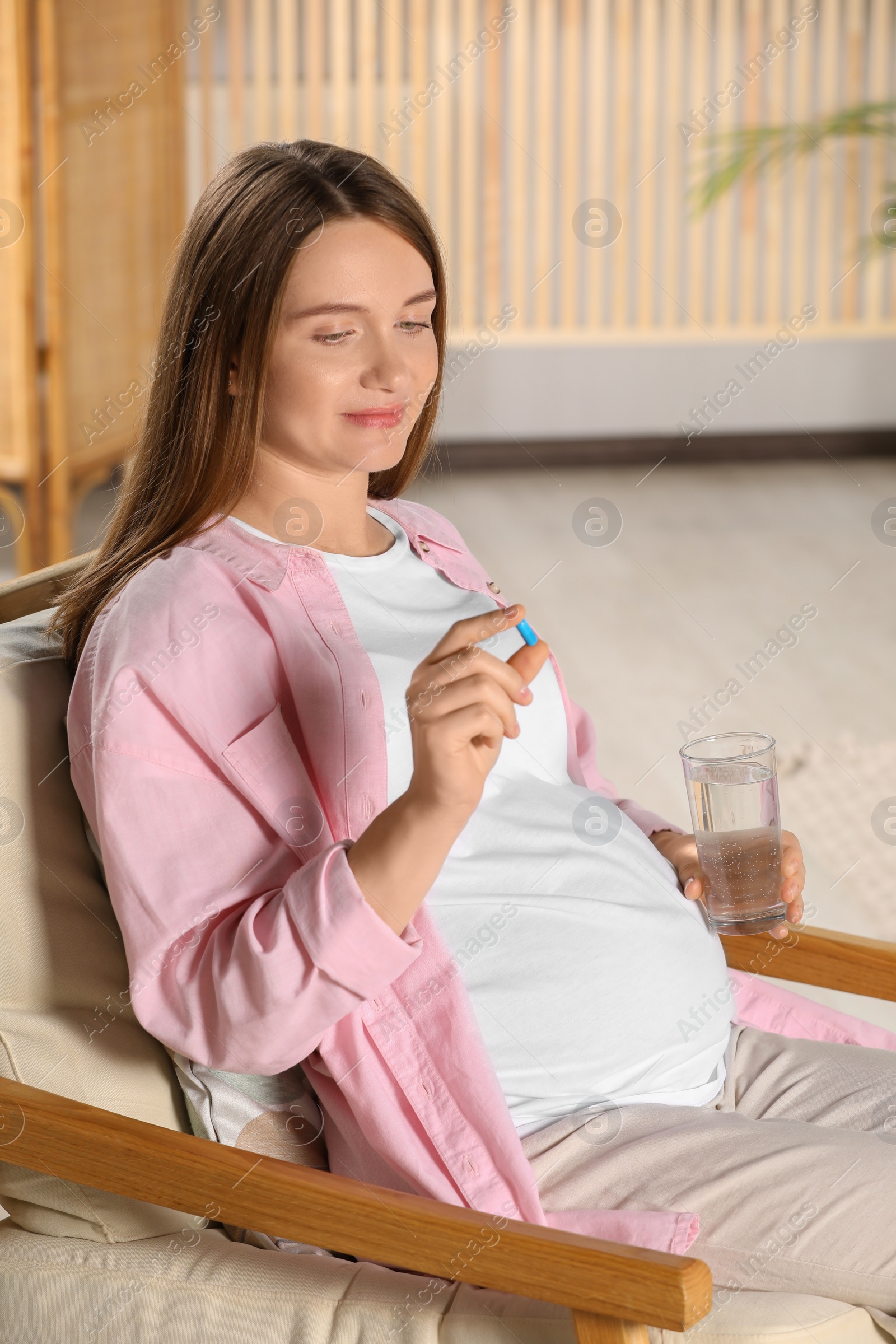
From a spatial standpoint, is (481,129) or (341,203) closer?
(341,203)

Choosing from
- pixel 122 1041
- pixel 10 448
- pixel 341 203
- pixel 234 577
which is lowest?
pixel 10 448

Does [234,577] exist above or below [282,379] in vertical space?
below

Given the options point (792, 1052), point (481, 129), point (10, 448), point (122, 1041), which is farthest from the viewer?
point (481, 129)

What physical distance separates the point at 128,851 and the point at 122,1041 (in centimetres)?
20

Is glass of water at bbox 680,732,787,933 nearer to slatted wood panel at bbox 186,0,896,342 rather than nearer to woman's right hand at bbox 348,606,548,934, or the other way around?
woman's right hand at bbox 348,606,548,934

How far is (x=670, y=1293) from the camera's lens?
0.83 meters

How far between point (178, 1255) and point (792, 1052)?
1.74 feet

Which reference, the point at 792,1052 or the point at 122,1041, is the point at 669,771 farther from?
the point at 122,1041

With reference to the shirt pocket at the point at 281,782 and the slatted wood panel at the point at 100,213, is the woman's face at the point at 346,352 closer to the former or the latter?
the shirt pocket at the point at 281,782

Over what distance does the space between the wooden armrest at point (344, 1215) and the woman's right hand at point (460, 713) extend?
0.83 feet

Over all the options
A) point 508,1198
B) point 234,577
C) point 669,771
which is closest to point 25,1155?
point 508,1198

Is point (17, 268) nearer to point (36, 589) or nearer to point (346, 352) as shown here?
point (36, 589)

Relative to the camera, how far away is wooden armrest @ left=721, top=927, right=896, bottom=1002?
1261 millimetres

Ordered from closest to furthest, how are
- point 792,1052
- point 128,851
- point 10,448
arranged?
point 128,851 → point 792,1052 → point 10,448
